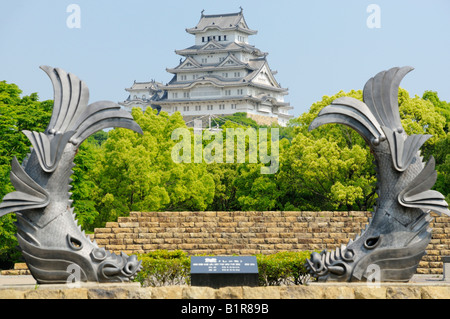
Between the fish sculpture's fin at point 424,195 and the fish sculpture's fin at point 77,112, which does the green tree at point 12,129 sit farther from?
the fish sculpture's fin at point 424,195

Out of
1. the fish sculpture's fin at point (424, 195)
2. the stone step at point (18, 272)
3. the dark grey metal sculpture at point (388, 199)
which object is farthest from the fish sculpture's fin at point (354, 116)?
the stone step at point (18, 272)

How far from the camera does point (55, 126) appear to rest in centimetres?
1132

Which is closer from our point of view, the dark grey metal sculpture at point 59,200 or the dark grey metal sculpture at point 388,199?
the dark grey metal sculpture at point 59,200

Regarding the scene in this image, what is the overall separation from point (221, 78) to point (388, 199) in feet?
182

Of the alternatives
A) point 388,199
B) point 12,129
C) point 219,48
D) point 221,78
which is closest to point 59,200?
point 388,199

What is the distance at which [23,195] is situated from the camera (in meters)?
10.9

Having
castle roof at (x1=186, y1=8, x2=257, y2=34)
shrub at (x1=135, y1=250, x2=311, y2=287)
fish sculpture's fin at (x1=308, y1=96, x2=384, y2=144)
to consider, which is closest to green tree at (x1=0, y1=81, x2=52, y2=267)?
shrub at (x1=135, y1=250, x2=311, y2=287)

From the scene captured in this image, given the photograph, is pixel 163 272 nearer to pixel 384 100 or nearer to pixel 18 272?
pixel 18 272

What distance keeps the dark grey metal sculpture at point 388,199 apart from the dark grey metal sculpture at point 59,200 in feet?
10.2

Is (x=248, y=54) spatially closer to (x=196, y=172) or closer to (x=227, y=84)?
(x=227, y=84)

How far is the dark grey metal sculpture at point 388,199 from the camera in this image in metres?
11.2

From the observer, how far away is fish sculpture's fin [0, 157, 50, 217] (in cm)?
1091

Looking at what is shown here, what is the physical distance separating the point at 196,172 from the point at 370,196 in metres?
7.09
